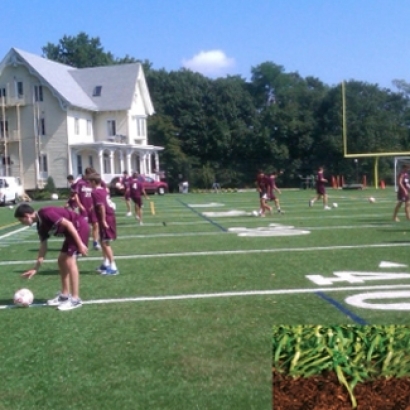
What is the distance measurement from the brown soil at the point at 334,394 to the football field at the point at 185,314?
804 millimetres

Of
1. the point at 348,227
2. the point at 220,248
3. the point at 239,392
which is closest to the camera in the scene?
the point at 239,392

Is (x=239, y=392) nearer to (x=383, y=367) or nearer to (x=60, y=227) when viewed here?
(x=383, y=367)

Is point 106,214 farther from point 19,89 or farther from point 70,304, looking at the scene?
point 19,89

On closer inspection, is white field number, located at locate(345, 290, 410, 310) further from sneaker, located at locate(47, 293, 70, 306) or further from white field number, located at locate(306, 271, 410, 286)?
sneaker, located at locate(47, 293, 70, 306)

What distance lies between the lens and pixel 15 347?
21.6ft

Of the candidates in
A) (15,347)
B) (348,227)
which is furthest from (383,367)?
(348,227)

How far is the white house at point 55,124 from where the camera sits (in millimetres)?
53719

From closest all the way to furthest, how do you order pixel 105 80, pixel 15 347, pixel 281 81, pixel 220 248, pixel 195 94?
pixel 15 347
pixel 220 248
pixel 105 80
pixel 195 94
pixel 281 81

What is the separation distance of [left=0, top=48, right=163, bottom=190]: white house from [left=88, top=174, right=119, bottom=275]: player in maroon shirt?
4232 centimetres

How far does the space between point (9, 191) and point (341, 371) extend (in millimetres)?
39764

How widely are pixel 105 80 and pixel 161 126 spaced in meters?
9.15

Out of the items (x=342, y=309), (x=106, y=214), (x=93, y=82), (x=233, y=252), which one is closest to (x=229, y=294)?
(x=342, y=309)

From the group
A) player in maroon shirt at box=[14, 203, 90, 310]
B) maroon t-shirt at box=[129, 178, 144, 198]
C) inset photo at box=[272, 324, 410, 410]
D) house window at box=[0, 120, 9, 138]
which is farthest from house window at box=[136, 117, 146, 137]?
inset photo at box=[272, 324, 410, 410]

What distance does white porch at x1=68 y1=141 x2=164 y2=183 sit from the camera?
5391cm
